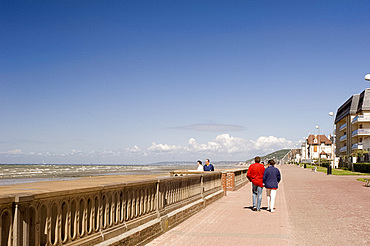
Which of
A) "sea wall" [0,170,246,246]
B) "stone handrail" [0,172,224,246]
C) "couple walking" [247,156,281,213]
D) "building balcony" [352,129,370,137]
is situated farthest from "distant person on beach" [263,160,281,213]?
"building balcony" [352,129,370,137]

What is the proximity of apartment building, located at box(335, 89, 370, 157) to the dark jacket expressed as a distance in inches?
2411

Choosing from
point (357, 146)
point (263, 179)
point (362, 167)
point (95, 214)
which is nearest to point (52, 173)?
point (362, 167)

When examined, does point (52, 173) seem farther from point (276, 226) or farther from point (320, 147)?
point (320, 147)

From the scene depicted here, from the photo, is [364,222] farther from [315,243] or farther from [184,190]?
[184,190]

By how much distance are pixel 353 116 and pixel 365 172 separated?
3193 cm

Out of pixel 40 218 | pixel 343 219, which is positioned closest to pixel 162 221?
pixel 40 218

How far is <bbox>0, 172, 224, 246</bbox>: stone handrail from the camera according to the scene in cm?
464

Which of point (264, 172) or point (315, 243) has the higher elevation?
point (264, 172)

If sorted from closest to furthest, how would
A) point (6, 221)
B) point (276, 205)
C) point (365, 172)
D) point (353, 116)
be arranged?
point (6, 221)
point (276, 205)
point (365, 172)
point (353, 116)

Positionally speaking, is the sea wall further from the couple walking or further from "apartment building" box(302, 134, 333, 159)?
"apartment building" box(302, 134, 333, 159)

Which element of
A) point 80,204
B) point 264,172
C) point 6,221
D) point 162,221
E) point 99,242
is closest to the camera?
point 6,221

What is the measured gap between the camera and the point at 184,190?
1244 centimetres

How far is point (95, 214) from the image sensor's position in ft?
21.4

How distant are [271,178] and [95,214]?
30.1 ft
